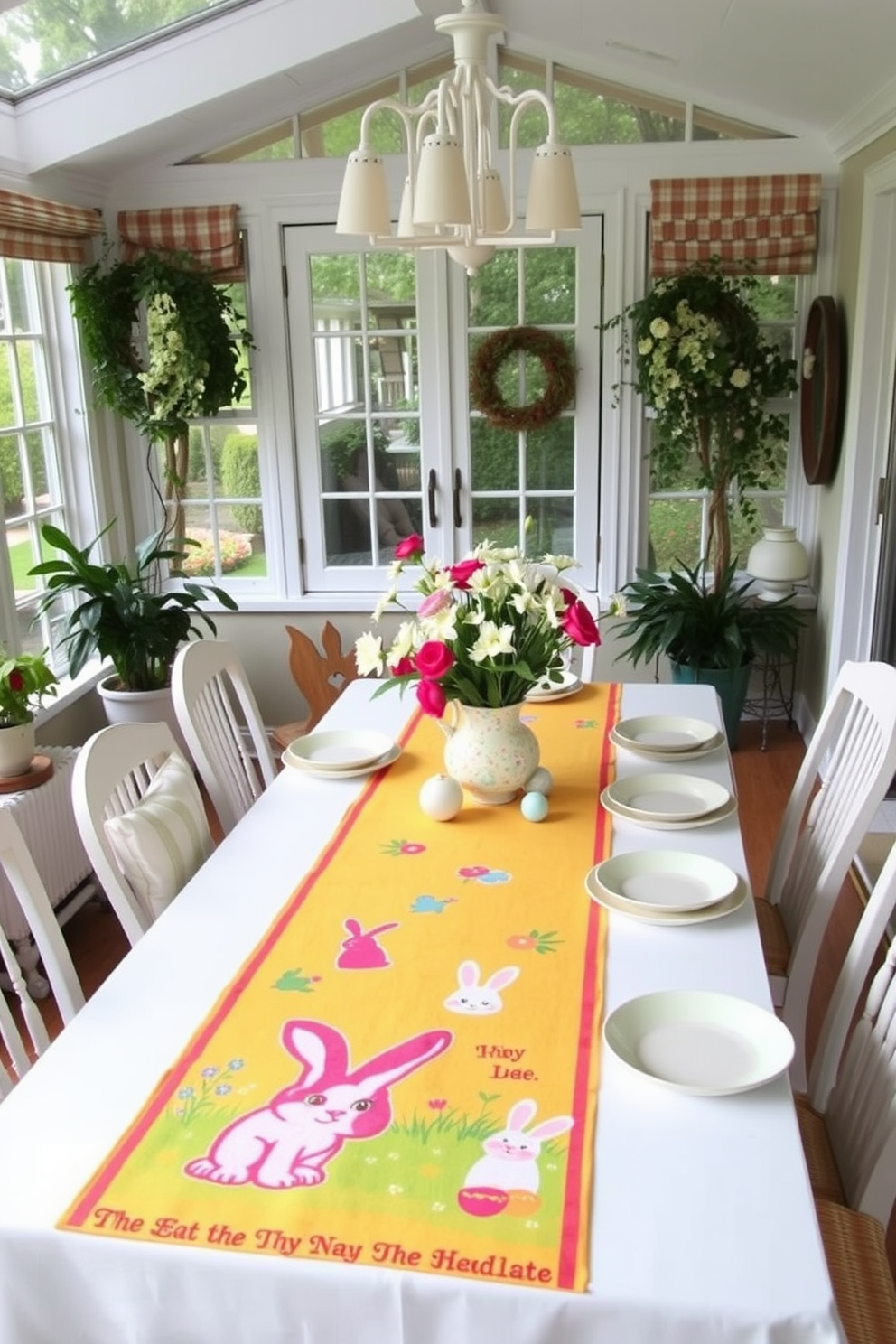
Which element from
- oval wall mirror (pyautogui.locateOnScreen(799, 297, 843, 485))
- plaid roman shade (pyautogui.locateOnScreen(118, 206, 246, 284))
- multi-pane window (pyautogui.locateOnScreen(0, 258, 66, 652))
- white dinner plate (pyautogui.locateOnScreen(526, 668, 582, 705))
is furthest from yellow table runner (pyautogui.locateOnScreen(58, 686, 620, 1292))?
plaid roman shade (pyautogui.locateOnScreen(118, 206, 246, 284))

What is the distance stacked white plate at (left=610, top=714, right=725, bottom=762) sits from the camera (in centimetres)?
253

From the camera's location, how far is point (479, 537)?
15.9 ft

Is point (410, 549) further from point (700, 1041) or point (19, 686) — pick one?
point (19, 686)

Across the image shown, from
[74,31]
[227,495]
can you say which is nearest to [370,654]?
[74,31]

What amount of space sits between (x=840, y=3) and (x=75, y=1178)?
3.02m

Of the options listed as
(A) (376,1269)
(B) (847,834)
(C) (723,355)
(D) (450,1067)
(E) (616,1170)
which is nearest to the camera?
(A) (376,1269)

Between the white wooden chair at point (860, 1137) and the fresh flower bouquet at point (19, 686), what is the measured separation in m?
2.21

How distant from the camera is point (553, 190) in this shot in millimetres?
2174

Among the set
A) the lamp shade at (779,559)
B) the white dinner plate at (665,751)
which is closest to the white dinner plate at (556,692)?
the white dinner plate at (665,751)

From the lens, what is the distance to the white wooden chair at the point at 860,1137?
1504 mm

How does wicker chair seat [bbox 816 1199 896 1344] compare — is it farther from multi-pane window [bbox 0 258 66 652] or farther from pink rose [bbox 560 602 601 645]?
multi-pane window [bbox 0 258 66 652]

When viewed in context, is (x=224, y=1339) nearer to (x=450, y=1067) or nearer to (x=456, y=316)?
(x=450, y=1067)

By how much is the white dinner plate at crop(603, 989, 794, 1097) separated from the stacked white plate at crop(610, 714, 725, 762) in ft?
3.16

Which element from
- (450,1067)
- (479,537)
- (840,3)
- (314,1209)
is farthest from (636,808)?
(479,537)
